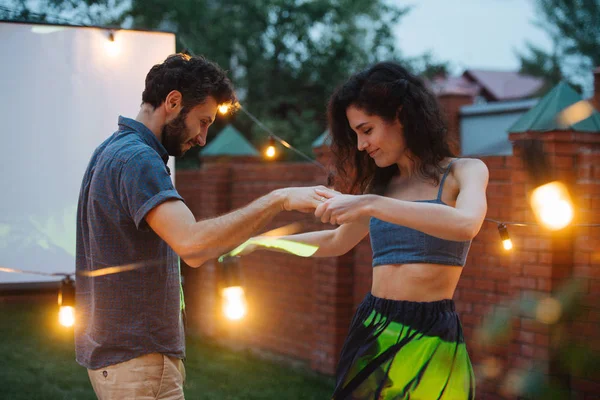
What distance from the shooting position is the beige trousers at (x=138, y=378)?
1999 millimetres

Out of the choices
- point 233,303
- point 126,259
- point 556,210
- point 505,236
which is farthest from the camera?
point 556,210

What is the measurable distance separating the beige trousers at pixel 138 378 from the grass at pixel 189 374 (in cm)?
354

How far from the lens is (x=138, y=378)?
6.57 feet

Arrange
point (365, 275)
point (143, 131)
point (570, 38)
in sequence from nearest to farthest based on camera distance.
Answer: point (143, 131)
point (365, 275)
point (570, 38)

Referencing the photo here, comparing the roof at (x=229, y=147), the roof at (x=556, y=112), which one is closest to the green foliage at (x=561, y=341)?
the roof at (x=556, y=112)

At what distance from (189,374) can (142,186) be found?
4676mm

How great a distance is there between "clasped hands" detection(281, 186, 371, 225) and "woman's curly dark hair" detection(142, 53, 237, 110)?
17.7 inches

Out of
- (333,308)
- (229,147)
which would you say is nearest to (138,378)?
(333,308)

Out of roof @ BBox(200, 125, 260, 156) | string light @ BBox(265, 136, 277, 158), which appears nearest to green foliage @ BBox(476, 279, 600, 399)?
string light @ BBox(265, 136, 277, 158)

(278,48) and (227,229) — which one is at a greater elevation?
(278,48)

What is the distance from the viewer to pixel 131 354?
1991mm

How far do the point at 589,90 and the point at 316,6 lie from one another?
38.2 ft

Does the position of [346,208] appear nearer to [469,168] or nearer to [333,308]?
[469,168]

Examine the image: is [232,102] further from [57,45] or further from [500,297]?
[500,297]
